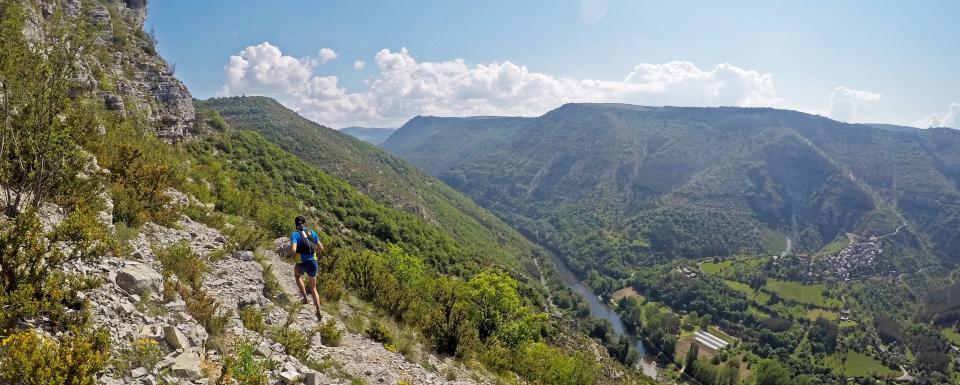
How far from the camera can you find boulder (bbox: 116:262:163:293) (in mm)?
7730

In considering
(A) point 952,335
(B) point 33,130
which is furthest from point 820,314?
(B) point 33,130

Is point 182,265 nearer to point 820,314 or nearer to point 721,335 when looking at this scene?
point 721,335

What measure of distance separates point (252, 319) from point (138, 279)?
93.7 inches

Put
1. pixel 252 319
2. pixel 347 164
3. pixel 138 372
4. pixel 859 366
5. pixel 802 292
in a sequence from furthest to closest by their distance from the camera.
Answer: pixel 802 292
pixel 859 366
pixel 347 164
pixel 252 319
pixel 138 372

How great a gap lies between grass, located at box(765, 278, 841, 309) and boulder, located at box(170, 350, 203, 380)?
16728 cm

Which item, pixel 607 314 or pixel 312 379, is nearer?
pixel 312 379

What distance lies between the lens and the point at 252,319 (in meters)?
9.56

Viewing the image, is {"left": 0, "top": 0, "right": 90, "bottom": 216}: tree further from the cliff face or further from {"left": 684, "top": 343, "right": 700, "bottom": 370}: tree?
{"left": 684, "top": 343, "right": 700, "bottom": 370}: tree

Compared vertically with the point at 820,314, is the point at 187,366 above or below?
above

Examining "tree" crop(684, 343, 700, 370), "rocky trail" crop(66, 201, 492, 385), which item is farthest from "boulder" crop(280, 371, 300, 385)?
"tree" crop(684, 343, 700, 370)

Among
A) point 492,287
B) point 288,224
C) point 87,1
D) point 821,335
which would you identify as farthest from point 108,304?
point 821,335

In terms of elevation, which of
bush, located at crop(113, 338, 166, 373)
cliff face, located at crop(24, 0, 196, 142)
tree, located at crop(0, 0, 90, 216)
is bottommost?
bush, located at crop(113, 338, 166, 373)

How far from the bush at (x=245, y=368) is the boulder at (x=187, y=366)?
0.37 meters

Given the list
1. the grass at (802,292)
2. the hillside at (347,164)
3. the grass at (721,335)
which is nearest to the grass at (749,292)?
the grass at (802,292)
